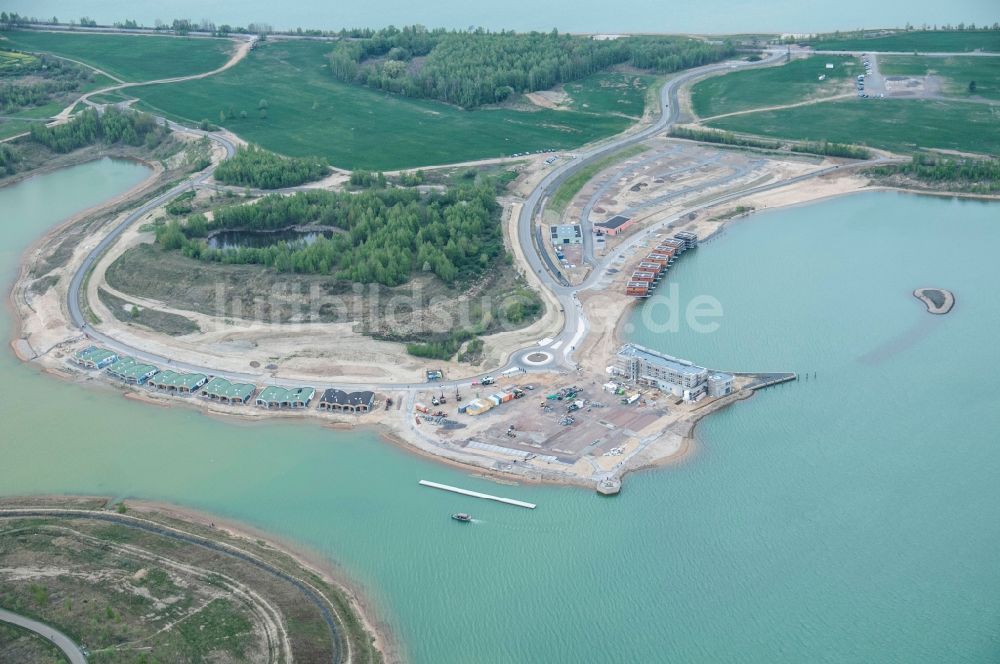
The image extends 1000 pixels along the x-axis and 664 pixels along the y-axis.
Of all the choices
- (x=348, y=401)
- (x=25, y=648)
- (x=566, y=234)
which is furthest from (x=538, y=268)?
(x=25, y=648)

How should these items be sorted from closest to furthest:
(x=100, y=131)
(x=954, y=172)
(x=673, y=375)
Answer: (x=673, y=375) → (x=954, y=172) → (x=100, y=131)

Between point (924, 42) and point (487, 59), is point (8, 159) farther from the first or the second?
point (924, 42)

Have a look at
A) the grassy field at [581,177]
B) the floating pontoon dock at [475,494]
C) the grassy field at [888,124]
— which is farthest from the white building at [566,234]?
the floating pontoon dock at [475,494]

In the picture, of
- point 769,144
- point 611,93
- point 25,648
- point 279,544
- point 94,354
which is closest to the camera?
point 25,648

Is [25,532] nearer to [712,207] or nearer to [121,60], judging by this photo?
[712,207]

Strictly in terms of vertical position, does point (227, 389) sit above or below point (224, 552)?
above

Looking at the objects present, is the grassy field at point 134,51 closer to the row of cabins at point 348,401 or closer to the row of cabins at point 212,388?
the row of cabins at point 212,388
